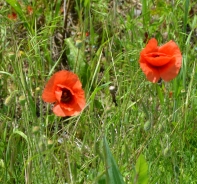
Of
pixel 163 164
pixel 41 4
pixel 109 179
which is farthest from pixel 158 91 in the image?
pixel 41 4

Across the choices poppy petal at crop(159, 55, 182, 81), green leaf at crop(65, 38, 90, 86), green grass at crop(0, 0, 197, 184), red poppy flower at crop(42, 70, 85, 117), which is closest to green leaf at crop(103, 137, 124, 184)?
green grass at crop(0, 0, 197, 184)

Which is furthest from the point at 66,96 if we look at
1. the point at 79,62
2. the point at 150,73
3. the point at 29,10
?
the point at 29,10

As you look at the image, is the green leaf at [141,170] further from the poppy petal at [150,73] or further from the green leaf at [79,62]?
the green leaf at [79,62]

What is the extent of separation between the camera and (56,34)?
259cm

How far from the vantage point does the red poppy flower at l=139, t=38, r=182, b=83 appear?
4.34 feet

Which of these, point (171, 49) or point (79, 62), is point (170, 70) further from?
point (79, 62)

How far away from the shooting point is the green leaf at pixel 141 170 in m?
1.12

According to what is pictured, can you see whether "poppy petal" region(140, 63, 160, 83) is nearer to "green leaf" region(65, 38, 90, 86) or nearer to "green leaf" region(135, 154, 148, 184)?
"green leaf" region(135, 154, 148, 184)

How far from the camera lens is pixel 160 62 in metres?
1.32

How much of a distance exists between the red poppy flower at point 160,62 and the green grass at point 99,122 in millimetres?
101

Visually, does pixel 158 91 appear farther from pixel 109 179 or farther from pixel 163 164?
pixel 109 179

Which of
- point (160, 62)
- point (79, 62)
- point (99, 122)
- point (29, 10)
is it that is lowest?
point (99, 122)

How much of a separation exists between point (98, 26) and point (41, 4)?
30 centimetres

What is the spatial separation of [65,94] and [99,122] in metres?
0.65
